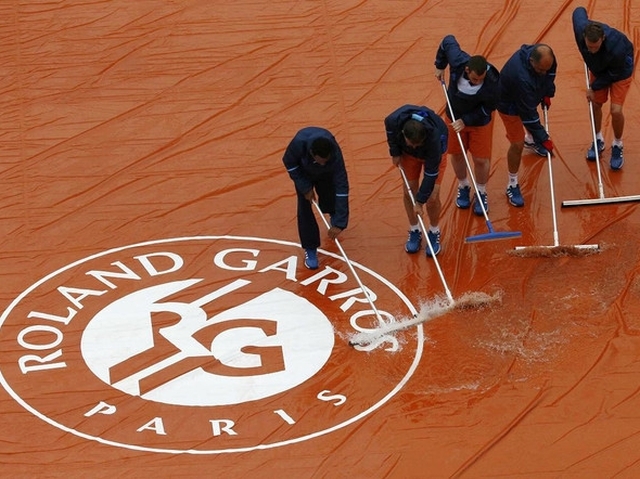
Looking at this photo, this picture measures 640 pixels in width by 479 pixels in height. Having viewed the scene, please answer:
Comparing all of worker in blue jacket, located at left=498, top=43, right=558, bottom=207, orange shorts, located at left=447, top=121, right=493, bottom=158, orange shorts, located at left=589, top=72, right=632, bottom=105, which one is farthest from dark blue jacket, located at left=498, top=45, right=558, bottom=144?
orange shorts, located at left=589, top=72, right=632, bottom=105

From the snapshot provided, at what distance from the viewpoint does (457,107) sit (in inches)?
388

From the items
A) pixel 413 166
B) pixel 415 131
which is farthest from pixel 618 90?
pixel 415 131

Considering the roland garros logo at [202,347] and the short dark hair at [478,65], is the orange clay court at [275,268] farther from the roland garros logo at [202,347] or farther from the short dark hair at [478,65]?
the short dark hair at [478,65]

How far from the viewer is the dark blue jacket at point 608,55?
10.1m

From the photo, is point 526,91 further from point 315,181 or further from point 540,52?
point 315,181

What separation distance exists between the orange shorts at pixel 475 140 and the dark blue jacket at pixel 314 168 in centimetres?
118

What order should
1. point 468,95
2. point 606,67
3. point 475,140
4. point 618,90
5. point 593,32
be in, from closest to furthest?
point 468,95
point 593,32
point 475,140
point 606,67
point 618,90

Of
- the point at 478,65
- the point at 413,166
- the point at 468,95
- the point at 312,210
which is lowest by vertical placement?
the point at 312,210

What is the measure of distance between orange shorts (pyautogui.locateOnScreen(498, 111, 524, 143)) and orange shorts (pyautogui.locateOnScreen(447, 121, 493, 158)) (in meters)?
0.22

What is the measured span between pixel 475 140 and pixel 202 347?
2.64m

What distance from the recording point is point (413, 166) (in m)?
9.60

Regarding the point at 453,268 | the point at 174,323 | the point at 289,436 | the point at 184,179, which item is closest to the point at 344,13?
the point at 184,179

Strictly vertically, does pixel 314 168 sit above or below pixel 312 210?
above

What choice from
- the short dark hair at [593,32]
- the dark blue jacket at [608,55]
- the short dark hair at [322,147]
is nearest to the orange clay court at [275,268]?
the dark blue jacket at [608,55]
